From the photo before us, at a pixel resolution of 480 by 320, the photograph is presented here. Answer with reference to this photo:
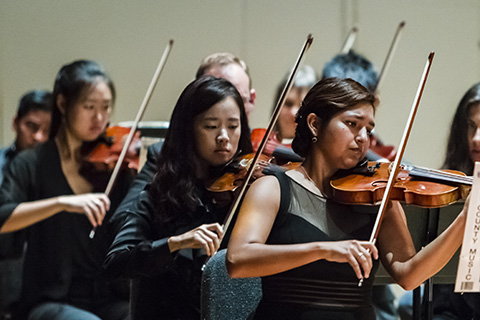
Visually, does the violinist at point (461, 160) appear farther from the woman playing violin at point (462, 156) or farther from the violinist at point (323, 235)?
the violinist at point (323, 235)

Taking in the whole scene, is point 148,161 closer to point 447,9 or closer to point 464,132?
point 464,132

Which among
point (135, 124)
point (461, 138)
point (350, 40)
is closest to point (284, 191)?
point (135, 124)

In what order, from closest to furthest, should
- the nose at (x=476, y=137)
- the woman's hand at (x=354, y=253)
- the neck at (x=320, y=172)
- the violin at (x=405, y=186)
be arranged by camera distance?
the woman's hand at (x=354, y=253)
the violin at (x=405, y=186)
the neck at (x=320, y=172)
the nose at (x=476, y=137)

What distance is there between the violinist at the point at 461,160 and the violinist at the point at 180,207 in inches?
33.0

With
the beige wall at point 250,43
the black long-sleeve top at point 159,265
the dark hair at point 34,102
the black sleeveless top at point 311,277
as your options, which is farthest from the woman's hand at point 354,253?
the dark hair at point 34,102

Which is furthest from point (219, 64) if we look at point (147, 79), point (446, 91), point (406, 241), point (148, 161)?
point (446, 91)


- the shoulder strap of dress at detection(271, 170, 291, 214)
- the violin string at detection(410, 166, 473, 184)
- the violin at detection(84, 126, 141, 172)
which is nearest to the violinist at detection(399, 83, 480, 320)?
the violin string at detection(410, 166, 473, 184)

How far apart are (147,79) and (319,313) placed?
87 cm

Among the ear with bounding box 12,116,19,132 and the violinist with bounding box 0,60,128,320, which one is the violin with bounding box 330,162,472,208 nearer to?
the violinist with bounding box 0,60,128,320

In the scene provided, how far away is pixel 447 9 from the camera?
8.94 feet

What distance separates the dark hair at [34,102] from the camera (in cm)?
200

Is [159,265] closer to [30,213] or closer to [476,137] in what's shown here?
[30,213]

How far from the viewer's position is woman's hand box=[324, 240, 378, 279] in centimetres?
153

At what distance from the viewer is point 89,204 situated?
1.87m
